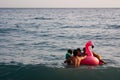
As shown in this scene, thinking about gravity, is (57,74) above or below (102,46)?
below

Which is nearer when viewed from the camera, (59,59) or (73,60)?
(73,60)

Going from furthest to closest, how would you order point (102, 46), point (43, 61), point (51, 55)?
point (102, 46) → point (51, 55) → point (43, 61)

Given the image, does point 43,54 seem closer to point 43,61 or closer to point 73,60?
point 43,61

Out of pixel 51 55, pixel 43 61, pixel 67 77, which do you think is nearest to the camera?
pixel 67 77

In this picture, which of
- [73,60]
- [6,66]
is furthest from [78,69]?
[6,66]

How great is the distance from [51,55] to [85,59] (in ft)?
12.4

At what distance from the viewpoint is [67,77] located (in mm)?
12664

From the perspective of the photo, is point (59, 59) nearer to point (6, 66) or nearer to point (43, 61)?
point (43, 61)

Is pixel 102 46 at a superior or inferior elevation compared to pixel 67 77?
superior

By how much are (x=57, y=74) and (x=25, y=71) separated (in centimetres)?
148

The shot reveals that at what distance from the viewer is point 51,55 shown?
1736 centimetres

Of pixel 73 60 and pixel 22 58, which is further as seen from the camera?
pixel 22 58

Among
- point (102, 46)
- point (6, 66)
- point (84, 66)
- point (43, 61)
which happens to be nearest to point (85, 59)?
point (84, 66)

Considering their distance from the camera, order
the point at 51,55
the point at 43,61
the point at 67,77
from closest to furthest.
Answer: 1. the point at 67,77
2. the point at 43,61
3. the point at 51,55
